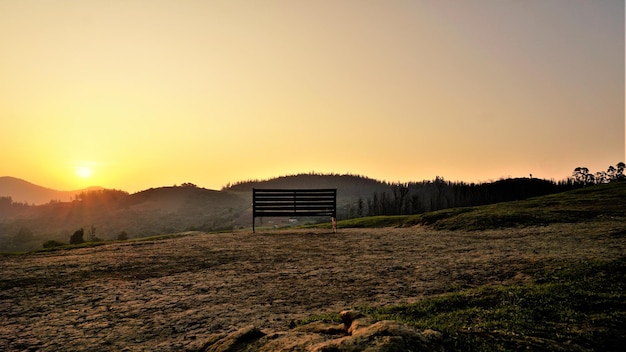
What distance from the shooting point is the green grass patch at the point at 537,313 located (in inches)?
161

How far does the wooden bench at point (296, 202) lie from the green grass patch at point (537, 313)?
46.9 feet

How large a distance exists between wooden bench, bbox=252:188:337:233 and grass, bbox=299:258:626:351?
14275mm

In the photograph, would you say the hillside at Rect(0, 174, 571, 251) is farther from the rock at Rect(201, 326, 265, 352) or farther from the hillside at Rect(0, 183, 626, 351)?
the rock at Rect(201, 326, 265, 352)

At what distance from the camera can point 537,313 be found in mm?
5344

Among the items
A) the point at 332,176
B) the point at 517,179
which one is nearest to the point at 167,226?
the point at 332,176

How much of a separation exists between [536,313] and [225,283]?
589cm

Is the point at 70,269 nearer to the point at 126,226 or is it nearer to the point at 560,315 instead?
the point at 560,315

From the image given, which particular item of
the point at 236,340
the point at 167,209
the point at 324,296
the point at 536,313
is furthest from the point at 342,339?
the point at 167,209

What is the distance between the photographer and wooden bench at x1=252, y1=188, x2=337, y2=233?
2141 cm

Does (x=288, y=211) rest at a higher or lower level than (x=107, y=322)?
higher

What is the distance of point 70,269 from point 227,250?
4.78 metres

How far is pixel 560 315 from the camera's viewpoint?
520 centimetres

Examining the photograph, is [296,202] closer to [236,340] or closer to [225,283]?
[225,283]

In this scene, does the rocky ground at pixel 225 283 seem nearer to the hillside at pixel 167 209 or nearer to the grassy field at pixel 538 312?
the grassy field at pixel 538 312
